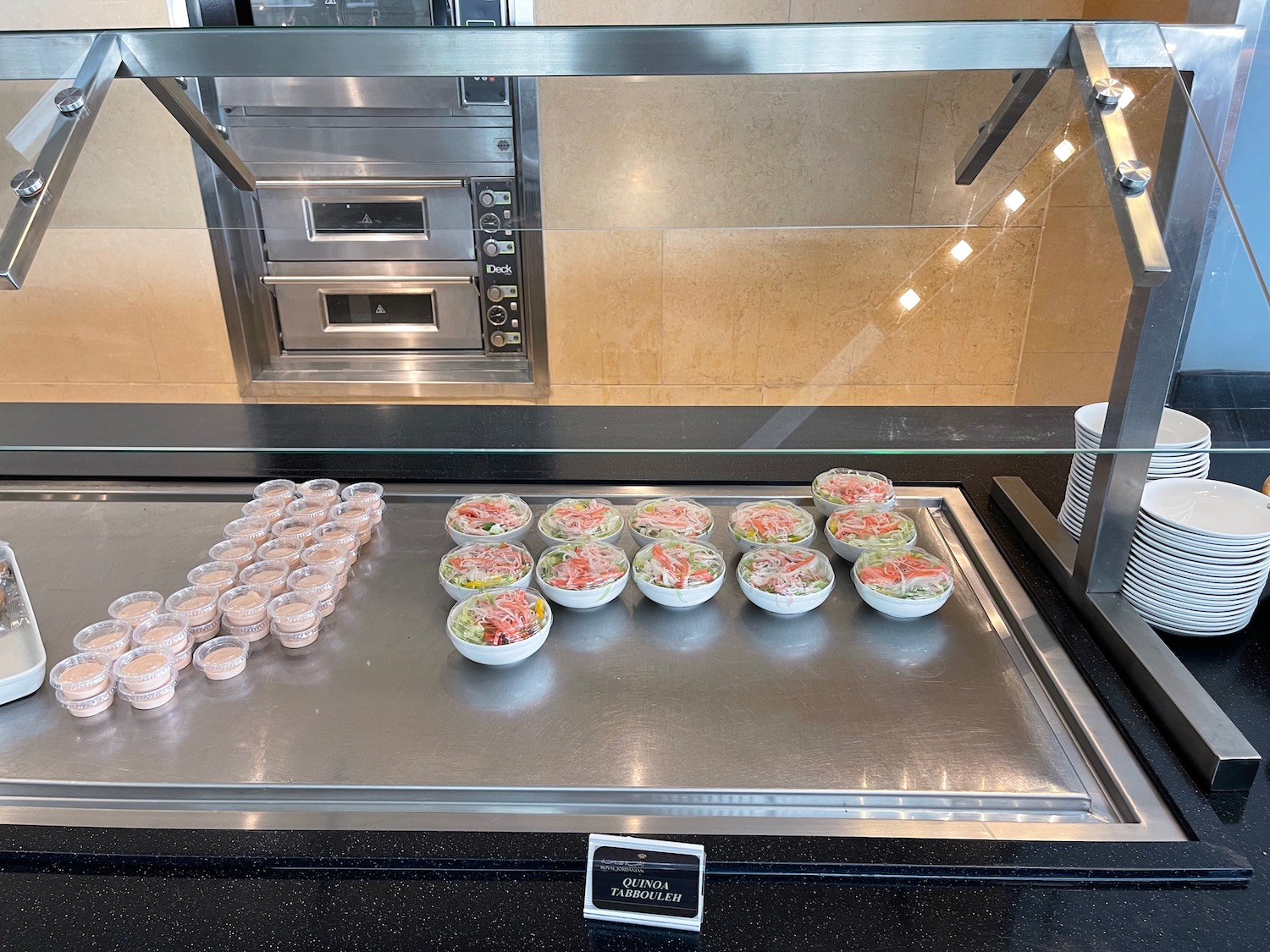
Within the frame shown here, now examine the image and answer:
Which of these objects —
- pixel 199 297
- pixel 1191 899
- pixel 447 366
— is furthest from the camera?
pixel 447 366

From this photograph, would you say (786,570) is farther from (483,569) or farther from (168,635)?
(168,635)

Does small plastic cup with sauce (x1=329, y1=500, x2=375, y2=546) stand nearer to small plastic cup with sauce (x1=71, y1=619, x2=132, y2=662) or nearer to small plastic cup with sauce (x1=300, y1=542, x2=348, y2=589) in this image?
small plastic cup with sauce (x1=300, y1=542, x2=348, y2=589)

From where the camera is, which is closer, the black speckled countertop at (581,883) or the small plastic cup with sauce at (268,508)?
the black speckled countertop at (581,883)

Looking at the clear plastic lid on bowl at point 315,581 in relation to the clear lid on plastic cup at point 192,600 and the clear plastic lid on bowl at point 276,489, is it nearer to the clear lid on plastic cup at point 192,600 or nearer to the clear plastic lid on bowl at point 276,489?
the clear lid on plastic cup at point 192,600

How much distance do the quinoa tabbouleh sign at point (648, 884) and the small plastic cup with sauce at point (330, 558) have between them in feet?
2.04

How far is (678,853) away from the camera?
833mm

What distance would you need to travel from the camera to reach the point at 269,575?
1.25m

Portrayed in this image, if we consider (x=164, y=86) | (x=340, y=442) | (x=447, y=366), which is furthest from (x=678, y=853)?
(x=447, y=366)

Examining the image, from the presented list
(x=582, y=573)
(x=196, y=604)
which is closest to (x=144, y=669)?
(x=196, y=604)

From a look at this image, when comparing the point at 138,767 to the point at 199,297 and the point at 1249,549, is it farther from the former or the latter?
the point at 199,297

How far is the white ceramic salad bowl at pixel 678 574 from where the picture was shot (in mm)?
1202

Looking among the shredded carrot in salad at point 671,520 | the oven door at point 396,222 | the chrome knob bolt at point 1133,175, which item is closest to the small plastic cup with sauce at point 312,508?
the shredded carrot in salad at point 671,520

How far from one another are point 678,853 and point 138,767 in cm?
63

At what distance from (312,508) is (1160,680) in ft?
4.04
